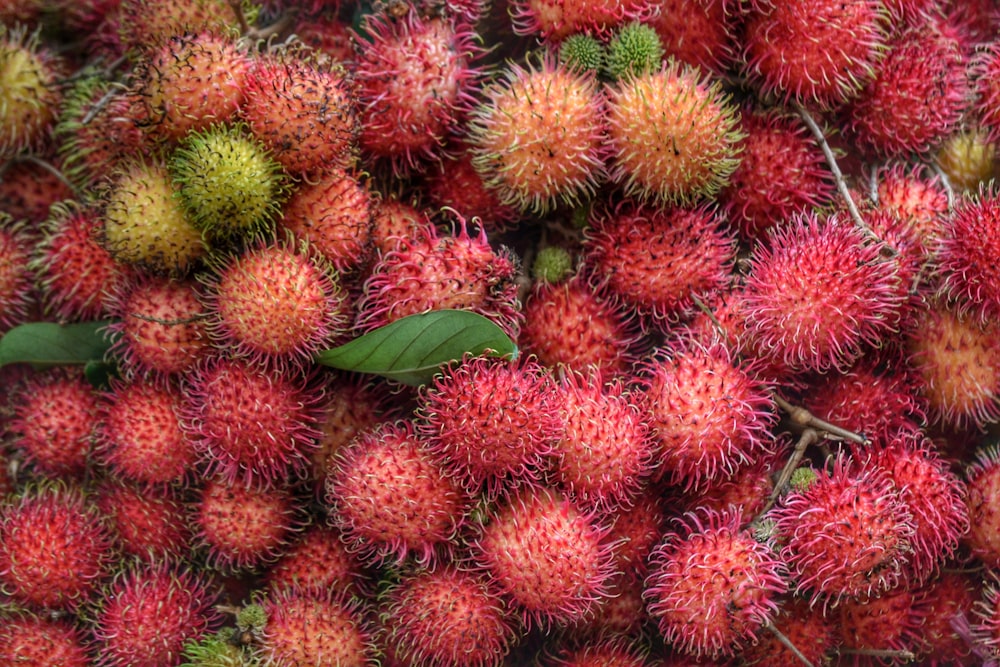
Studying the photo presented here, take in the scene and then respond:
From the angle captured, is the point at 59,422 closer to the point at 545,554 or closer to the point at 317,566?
the point at 317,566

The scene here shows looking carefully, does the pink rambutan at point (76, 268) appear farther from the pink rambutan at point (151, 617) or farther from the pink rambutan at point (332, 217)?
the pink rambutan at point (151, 617)

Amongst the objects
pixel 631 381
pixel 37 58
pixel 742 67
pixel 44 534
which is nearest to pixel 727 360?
pixel 631 381

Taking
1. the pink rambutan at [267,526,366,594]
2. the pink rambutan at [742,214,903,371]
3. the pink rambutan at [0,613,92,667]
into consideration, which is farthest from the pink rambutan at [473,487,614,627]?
the pink rambutan at [0,613,92,667]

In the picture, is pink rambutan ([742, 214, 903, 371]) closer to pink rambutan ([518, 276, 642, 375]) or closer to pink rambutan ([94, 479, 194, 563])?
pink rambutan ([518, 276, 642, 375])

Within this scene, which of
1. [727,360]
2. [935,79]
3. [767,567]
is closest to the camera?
[767,567]

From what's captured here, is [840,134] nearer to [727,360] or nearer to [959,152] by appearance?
[959,152]

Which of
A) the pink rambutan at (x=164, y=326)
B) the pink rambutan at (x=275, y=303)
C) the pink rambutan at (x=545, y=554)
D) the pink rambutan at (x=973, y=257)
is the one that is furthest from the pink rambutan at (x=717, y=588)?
the pink rambutan at (x=164, y=326)
